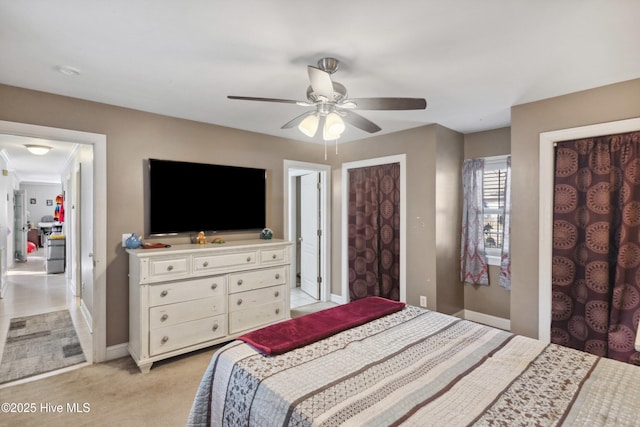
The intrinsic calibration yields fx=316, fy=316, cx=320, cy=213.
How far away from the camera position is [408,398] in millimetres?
1264

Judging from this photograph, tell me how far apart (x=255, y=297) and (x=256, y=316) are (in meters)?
0.21

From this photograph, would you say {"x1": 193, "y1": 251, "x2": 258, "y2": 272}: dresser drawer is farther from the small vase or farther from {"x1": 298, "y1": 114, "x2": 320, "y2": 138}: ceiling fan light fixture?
{"x1": 298, "y1": 114, "x2": 320, "y2": 138}: ceiling fan light fixture

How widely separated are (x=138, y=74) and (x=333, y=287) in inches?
141

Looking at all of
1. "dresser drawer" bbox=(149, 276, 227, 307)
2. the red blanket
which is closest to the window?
the red blanket

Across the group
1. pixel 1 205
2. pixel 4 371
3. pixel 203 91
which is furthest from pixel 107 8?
pixel 1 205

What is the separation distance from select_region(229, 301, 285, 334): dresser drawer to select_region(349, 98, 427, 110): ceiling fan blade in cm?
236

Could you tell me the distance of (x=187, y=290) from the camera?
2.88m

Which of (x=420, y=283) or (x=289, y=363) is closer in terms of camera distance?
(x=289, y=363)

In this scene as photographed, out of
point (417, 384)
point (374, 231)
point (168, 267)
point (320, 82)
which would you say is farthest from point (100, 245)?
point (374, 231)

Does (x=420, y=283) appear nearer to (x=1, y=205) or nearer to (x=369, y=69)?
(x=369, y=69)

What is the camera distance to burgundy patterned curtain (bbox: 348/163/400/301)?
4.06 metres

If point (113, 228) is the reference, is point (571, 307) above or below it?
below

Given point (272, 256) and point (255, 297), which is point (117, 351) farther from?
point (272, 256)

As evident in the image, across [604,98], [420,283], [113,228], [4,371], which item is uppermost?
[604,98]
